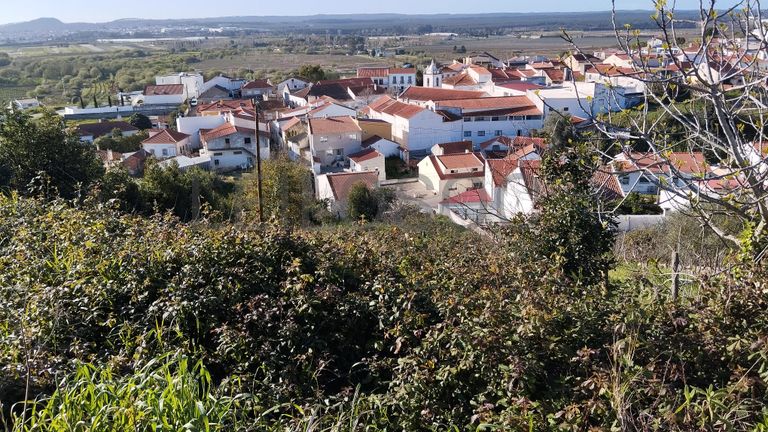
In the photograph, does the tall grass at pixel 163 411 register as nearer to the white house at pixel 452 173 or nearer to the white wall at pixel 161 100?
the white house at pixel 452 173

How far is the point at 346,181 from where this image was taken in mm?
21766

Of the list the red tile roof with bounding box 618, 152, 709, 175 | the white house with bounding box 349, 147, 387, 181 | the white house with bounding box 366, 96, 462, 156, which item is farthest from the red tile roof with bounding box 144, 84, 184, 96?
the red tile roof with bounding box 618, 152, 709, 175

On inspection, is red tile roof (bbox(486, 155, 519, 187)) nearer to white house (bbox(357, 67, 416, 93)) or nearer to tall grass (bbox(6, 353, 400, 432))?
tall grass (bbox(6, 353, 400, 432))

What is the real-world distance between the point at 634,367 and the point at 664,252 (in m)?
8.39

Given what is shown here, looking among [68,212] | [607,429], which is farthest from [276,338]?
[68,212]

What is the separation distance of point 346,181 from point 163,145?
528 inches

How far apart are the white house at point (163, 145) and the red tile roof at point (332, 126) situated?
7.11 meters

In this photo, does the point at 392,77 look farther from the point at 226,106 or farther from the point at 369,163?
the point at 369,163

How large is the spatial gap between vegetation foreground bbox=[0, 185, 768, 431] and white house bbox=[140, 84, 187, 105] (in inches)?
1904

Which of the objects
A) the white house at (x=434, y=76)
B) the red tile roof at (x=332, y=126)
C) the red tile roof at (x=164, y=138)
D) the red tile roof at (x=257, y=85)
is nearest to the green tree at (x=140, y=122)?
the red tile roof at (x=164, y=138)

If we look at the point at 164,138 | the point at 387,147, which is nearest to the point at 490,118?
the point at 387,147

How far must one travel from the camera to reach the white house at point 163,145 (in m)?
30.5

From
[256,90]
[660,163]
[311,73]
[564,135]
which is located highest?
[660,163]

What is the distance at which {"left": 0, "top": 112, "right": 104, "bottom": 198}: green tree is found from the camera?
10227 millimetres
